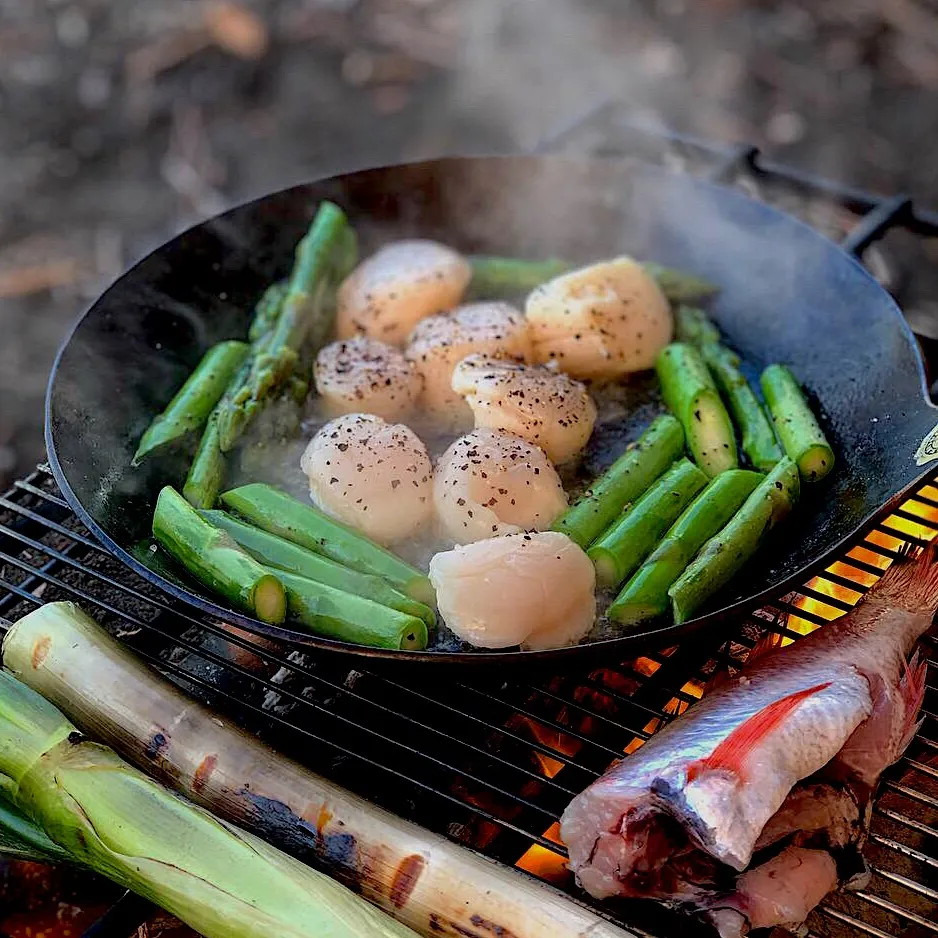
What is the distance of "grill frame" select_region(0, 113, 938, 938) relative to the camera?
2840 millimetres

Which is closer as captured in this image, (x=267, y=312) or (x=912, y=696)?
(x=912, y=696)

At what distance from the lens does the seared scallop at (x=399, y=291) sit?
4324 millimetres

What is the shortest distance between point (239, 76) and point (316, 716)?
7.33m

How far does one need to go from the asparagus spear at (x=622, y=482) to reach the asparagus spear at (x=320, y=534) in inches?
21.7

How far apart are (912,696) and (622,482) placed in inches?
45.3

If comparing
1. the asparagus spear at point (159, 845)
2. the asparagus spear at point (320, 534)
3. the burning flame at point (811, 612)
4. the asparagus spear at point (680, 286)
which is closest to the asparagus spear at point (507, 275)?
the asparagus spear at point (680, 286)

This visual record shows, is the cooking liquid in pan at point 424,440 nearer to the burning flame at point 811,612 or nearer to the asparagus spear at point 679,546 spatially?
the asparagus spear at point 679,546

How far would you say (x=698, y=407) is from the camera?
12.6 feet

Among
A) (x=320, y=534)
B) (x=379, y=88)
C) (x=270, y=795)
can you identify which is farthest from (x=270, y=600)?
(x=379, y=88)

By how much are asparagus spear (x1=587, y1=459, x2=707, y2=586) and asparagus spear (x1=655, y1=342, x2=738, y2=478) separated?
153 millimetres

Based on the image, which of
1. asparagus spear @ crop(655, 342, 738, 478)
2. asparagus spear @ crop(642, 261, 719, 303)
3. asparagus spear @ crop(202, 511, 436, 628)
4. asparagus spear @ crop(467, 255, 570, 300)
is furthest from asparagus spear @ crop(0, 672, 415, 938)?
asparagus spear @ crop(642, 261, 719, 303)

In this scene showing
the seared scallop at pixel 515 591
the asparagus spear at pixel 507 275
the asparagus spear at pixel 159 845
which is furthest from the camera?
Result: the asparagus spear at pixel 507 275

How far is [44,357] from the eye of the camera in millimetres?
6664

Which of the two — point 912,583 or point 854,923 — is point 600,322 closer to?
point 912,583
